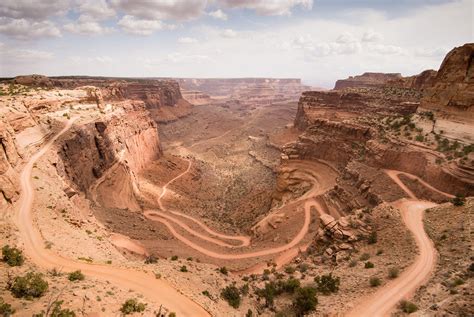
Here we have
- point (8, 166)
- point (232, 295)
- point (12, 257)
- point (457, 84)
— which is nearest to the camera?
point (12, 257)

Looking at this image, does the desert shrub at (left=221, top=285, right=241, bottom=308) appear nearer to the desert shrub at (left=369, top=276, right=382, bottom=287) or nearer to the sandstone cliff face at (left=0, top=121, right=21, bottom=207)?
the desert shrub at (left=369, top=276, right=382, bottom=287)

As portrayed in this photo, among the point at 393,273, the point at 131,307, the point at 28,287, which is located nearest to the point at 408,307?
the point at 393,273

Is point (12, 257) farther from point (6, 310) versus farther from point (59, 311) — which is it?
point (59, 311)

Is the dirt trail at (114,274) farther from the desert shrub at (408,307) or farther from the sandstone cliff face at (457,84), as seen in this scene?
the sandstone cliff face at (457,84)

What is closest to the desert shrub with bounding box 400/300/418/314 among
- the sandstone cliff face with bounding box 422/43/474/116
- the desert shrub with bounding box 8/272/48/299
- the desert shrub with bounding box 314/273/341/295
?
the desert shrub with bounding box 314/273/341/295

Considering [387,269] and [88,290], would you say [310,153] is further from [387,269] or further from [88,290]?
[88,290]

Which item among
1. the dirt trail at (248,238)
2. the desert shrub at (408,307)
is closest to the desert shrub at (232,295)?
the desert shrub at (408,307)
